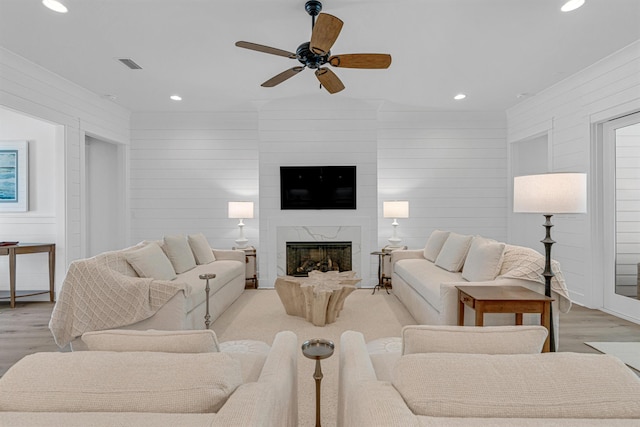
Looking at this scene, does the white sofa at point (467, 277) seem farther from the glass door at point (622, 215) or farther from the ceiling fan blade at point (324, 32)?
the ceiling fan blade at point (324, 32)

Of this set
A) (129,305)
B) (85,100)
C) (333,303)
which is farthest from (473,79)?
(85,100)

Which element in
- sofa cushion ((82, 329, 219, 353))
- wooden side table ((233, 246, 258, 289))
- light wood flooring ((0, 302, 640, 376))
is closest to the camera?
sofa cushion ((82, 329, 219, 353))

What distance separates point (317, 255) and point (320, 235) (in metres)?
0.32

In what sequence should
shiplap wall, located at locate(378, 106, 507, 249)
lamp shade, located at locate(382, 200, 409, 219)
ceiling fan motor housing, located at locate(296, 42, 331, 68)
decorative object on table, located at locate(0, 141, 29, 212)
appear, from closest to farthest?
ceiling fan motor housing, located at locate(296, 42, 331, 68) < decorative object on table, located at locate(0, 141, 29, 212) < lamp shade, located at locate(382, 200, 409, 219) < shiplap wall, located at locate(378, 106, 507, 249)

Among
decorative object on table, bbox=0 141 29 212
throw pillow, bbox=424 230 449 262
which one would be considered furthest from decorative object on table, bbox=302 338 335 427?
decorative object on table, bbox=0 141 29 212

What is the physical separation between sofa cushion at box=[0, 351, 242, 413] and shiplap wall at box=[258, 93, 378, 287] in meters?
4.52

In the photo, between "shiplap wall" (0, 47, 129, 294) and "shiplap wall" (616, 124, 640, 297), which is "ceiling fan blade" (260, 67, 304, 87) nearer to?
"shiplap wall" (0, 47, 129, 294)

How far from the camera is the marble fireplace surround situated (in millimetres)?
5465

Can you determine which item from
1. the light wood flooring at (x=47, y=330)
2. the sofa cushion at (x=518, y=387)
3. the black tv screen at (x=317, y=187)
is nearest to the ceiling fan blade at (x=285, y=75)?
the black tv screen at (x=317, y=187)

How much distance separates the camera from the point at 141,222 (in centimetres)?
591

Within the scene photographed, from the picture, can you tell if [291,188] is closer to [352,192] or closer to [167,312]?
[352,192]

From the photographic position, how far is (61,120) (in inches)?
173

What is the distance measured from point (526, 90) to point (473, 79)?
983 mm

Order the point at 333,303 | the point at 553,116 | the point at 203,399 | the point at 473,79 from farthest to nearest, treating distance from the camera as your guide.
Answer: the point at 553,116, the point at 473,79, the point at 333,303, the point at 203,399
